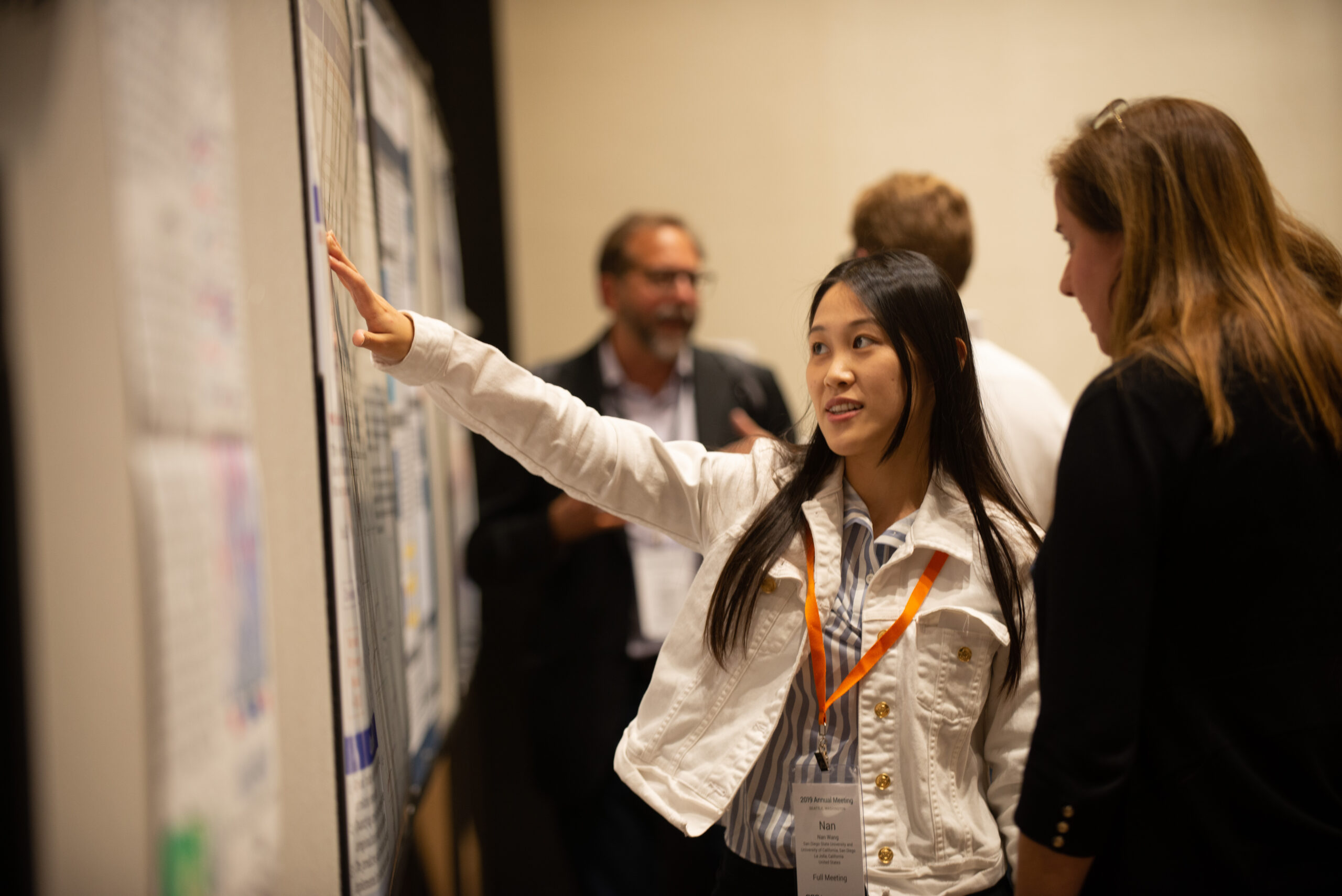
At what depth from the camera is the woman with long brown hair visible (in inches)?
37.5

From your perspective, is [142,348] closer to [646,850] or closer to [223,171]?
[223,171]

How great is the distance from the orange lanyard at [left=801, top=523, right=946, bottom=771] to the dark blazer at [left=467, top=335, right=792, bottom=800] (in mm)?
990

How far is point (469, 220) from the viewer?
3736 millimetres

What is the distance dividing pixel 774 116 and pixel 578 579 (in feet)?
7.45

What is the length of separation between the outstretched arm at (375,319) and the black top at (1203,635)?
76 cm

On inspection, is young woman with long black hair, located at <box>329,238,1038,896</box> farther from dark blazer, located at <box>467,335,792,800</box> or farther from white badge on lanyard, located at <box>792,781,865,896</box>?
dark blazer, located at <box>467,335,792,800</box>

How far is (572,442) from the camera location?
3.96 ft

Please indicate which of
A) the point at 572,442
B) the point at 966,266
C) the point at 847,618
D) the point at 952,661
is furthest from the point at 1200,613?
the point at 966,266

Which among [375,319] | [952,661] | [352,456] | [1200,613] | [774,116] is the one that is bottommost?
[952,661]

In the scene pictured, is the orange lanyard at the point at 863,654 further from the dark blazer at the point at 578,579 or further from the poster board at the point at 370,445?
the dark blazer at the point at 578,579

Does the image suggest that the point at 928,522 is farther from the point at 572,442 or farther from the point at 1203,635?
the point at 572,442

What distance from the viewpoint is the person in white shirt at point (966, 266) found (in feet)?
5.57

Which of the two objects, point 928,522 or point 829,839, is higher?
point 928,522

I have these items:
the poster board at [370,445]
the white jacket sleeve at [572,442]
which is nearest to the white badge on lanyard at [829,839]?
the white jacket sleeve at [572,442]
